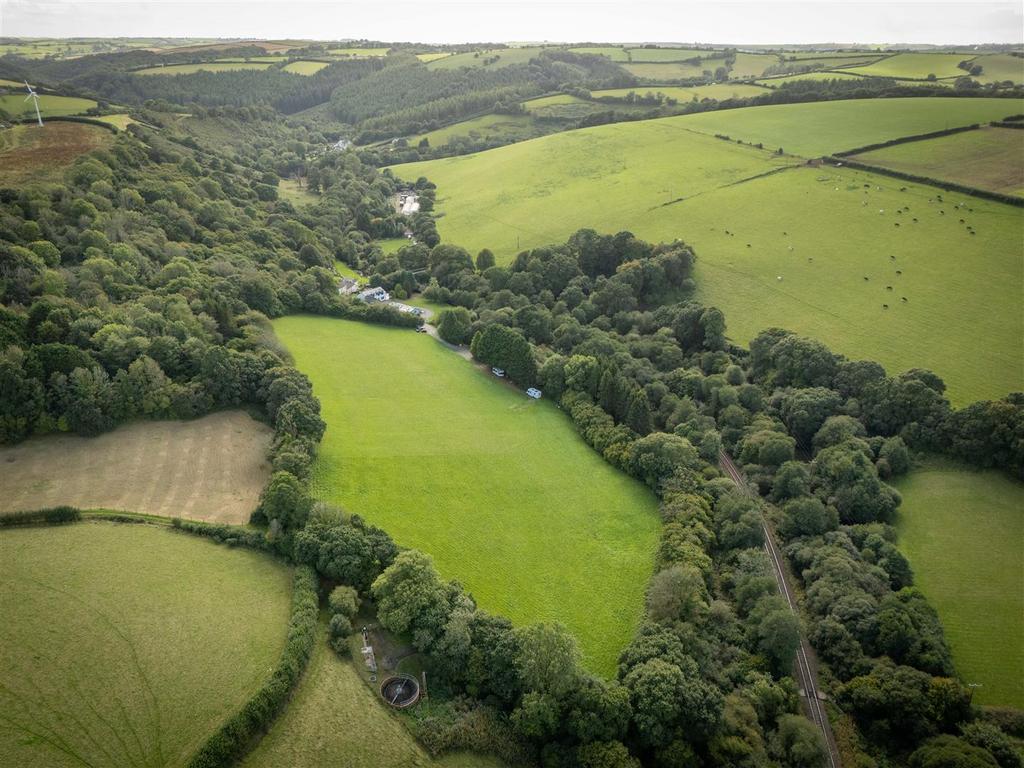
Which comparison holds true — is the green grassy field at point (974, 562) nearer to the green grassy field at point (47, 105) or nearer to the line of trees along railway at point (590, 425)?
the line of trees along railway at point (590, 425)

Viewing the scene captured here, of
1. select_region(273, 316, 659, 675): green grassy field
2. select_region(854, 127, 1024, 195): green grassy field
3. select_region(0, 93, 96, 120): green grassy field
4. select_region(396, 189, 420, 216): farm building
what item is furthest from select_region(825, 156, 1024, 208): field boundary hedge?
select_region(0, 93, 96, 120): green grassy field

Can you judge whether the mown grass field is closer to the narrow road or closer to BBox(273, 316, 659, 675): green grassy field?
the narrow road

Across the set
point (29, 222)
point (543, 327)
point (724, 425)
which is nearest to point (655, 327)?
point (543, 327)

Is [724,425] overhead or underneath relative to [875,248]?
underneath

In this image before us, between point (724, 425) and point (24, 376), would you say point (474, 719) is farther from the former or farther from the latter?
point (24, 376)

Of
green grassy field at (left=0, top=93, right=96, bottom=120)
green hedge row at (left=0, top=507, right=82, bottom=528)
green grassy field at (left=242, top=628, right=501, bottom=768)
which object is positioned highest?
A: green grassy field at (left=0, top=93, right=96, bottom=120)

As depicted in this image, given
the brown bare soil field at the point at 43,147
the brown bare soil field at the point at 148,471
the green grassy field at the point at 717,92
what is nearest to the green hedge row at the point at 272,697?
the brown bare soil field at the point at 148,471

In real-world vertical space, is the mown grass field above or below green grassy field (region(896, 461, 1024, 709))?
above
